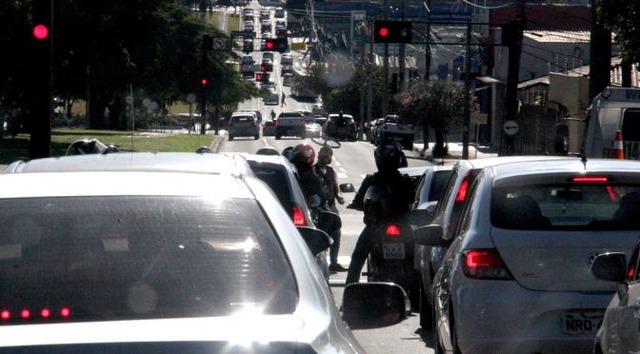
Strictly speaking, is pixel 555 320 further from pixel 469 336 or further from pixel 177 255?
pixel 177 255

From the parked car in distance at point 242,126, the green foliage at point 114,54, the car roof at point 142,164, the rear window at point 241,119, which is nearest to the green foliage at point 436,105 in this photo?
the rear window at point 241,119

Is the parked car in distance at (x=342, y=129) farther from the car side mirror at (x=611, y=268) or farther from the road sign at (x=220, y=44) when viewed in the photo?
the car side mirror at (x=611, y=268)

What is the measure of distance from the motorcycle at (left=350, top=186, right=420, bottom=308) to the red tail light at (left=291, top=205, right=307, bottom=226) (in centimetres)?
126

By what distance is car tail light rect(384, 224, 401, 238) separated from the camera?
1212 cm

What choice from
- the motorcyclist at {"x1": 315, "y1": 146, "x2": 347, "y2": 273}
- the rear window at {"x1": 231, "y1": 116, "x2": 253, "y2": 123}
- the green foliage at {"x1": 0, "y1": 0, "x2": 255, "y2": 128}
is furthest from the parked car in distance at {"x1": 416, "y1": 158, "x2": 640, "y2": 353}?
the rear window at {"x1": 231, "y1": 116, "x2": 253, "y2": 123}

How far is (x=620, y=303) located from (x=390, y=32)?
36.1 meters

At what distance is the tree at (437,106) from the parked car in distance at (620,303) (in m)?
50.8

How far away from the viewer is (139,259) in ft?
12.8

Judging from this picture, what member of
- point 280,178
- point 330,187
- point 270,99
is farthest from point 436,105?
point 270,99

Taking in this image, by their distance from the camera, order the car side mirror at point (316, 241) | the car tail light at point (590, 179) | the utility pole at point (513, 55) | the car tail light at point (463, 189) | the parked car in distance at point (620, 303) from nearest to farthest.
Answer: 1. the parked car in distance at point (620, 303)
2. the car side mirror at point (316, 241)
3. the car tail light at point (590, 179)
4. the car tail light at point (463, 189)
5. the utility pole at point (513, 55)

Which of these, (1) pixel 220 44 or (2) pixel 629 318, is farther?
(1) pixel 220 44

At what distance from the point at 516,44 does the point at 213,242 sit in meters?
38.3

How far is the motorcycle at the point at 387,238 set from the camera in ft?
39.8

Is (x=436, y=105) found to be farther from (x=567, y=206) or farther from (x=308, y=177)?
(x=567, y=206)
